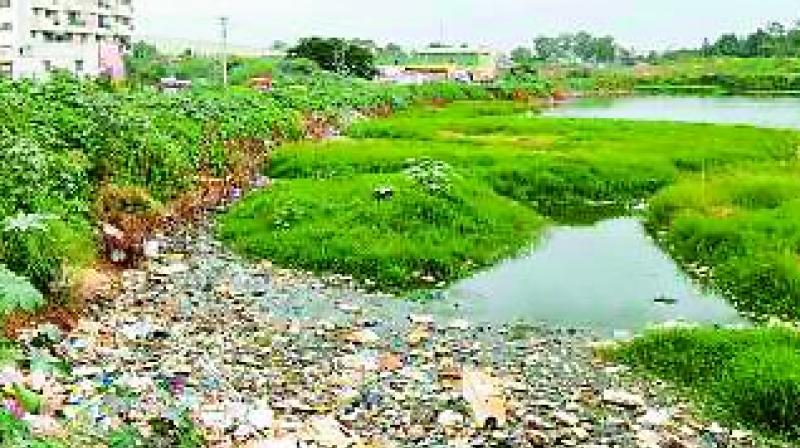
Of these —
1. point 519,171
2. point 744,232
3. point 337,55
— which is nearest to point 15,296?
point 744,232

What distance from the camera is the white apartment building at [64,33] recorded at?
2648 inches

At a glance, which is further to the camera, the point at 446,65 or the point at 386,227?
the point at 446,65

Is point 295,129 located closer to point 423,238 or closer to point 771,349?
point 423,238

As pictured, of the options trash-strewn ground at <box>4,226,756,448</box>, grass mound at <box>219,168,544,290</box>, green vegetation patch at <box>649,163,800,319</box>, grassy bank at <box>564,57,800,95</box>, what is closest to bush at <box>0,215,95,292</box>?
trash-strewn ground at <box>4,226,756,448</box>

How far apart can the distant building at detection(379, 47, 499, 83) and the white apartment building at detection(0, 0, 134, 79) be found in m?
21.1

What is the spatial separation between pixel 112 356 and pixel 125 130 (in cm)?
789

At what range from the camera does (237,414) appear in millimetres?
9289

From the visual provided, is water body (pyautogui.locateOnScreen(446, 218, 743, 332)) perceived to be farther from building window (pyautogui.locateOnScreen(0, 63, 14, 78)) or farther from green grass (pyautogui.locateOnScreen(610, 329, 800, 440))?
building window (pyautogui.locateOnScreen(0, 63, 14, 78))

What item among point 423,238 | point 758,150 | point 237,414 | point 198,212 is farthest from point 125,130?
point 758,150

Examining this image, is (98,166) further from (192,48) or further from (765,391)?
(192,48)

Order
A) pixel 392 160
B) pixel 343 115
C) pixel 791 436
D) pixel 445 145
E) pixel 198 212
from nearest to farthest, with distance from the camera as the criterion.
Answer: pixel 791 436 < pixel 198 212 < pixel 392 160 < pixel 445 145 < pixel 343 115

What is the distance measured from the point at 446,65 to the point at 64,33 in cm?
5265

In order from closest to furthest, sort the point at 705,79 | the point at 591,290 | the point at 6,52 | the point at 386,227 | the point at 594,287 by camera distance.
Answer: the point at 591,290, the point at 594,287, the point at 386,227, the point at 6,52, the point at 705,79

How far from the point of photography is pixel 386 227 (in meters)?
18.3
